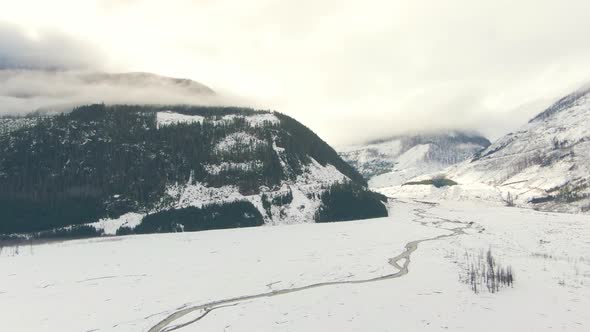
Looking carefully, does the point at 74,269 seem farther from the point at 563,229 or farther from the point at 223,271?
the point at 563,229

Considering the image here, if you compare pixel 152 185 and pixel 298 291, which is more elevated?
pixel 152 185

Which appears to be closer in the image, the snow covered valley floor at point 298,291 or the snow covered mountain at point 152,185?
the snow covered valley floor at point 298,291

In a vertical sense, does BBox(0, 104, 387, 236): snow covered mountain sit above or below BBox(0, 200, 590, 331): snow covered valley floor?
above

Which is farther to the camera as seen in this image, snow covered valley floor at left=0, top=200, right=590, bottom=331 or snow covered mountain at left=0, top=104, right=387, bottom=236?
snow covered mountain at left=0, top=104, right=387, bottom=236

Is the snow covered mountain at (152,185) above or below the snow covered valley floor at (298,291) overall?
above
